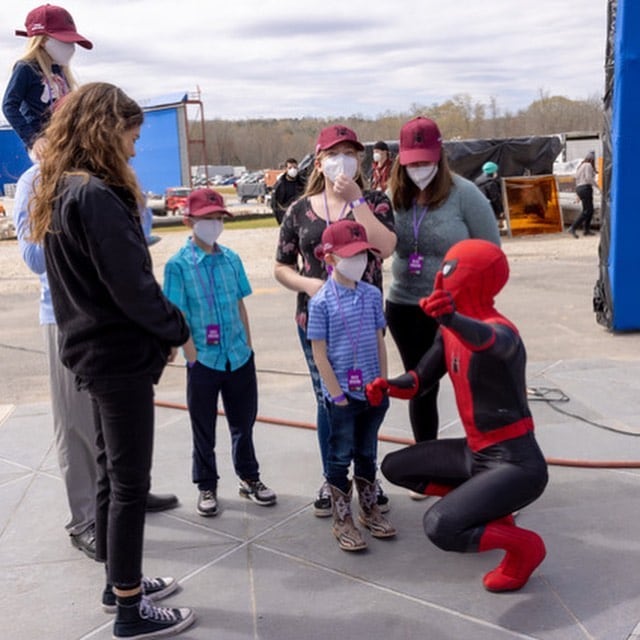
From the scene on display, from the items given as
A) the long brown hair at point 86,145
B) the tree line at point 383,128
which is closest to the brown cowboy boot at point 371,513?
the long brown hair at point 86,145

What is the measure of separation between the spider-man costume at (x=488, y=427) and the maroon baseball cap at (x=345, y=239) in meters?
0.39

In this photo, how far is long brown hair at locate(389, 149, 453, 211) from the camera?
3545mm

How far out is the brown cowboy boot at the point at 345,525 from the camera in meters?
3.29

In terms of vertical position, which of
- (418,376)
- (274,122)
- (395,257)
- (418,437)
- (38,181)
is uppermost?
(274,122)

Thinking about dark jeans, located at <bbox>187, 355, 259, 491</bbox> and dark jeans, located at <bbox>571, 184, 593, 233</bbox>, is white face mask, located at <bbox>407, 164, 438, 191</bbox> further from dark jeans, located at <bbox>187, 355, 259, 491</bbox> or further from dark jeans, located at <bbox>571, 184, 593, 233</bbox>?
dark jeans, located at <bbox>571, 184, 593, 233</bbox>

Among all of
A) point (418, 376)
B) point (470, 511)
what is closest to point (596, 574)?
point (470, 511)

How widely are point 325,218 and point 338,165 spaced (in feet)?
0.79

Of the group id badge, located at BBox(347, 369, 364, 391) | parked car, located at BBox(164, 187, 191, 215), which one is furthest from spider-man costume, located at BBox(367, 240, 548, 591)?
parked car, located at BBox(164, 187, 191, 215)

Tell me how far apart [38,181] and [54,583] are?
1.64m

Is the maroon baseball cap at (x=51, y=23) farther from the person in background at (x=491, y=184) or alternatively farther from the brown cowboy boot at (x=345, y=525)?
the person in background at (x=491, y=184)

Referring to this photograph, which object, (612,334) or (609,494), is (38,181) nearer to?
(609,494)

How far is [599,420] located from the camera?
477 cm

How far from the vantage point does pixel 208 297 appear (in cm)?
356

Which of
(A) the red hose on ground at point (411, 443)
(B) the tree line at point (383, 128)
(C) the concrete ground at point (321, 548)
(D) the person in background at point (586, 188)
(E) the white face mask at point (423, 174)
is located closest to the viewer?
(C) the concrete ground at point (321, 548)
